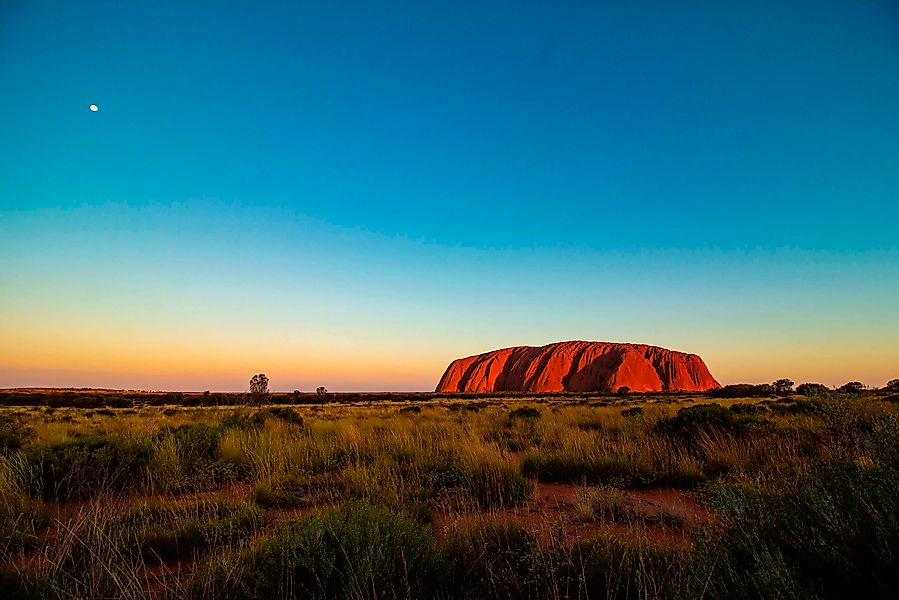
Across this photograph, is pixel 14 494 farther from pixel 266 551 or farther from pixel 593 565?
pixel 593 565

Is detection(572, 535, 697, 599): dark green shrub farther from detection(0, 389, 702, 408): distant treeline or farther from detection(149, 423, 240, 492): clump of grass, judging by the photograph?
detection(0, 389, 702, 408): distant treeline

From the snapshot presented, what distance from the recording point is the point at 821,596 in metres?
2.29

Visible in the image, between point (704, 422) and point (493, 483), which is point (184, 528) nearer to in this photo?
point (493, 483)

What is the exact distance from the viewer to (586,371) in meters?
98.9

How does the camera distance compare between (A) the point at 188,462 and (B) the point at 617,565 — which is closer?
(B) the point at 617,565

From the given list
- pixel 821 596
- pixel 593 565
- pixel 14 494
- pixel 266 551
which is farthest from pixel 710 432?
pixel 14 494

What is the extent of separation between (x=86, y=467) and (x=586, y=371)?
9933 centimetres

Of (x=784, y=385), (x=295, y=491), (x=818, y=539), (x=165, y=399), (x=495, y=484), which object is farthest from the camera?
(x=165, y=399)

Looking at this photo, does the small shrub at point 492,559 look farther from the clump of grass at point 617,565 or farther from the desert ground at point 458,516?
the clump of grass at point 617,565

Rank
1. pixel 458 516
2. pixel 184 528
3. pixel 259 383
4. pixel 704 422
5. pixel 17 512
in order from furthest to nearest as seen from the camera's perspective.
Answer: pixel 259 383, pixel 704 422, pixel 17 512, pixel 458 516, pixel 184 528

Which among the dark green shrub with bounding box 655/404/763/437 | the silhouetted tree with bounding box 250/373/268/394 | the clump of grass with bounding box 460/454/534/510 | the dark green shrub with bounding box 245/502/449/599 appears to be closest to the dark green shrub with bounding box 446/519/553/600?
the dark green shrub with bounding box 245/502/449/599

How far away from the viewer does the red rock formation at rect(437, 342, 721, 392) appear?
306ft

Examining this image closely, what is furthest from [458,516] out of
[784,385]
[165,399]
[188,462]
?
[165,399]

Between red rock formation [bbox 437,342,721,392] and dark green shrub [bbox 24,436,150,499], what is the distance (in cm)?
8805
